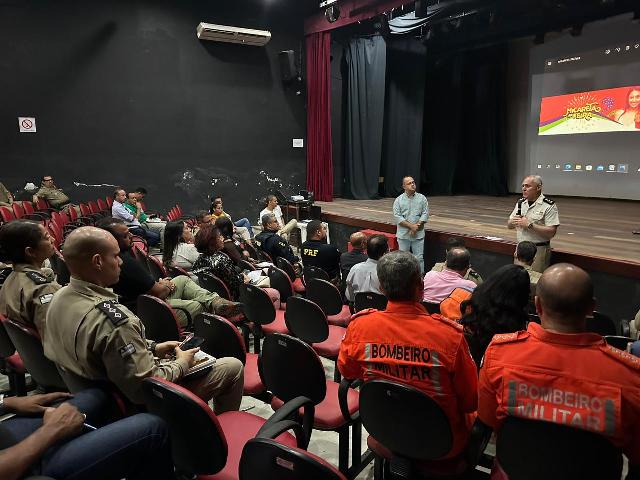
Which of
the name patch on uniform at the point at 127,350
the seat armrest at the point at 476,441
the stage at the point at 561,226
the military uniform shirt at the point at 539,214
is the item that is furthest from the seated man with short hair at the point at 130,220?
the seat armrest at the point at 476,441

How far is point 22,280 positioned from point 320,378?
5.25ft

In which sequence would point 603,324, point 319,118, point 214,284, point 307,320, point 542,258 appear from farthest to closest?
point 319,118 < point 542,258 < point 214,284 < point 603,324 < point 307,320

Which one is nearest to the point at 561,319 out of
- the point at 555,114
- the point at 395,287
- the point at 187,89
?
the point at 395,287

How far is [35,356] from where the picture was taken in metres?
1.97

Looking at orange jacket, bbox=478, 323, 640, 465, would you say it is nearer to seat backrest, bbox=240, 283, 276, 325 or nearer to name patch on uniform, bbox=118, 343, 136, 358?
name patch on uniform, bbox=118, 343, 136, 358

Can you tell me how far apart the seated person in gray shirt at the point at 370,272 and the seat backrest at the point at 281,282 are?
518 mm

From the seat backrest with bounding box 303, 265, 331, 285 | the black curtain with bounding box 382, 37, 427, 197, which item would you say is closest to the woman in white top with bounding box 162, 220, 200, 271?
the seat backrest with bounding box 303, 265, 331, 285

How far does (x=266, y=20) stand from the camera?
10.0 metres

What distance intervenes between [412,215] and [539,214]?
6.06 feet

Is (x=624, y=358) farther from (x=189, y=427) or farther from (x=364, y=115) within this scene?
(x=364, y=115)

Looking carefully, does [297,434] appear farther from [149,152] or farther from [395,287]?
[149,152]

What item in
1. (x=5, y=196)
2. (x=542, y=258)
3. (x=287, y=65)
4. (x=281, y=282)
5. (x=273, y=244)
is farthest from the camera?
(x=287, y=65)

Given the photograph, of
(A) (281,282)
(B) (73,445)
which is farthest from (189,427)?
(A) (281,282)

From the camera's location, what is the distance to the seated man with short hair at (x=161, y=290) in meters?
2.87
